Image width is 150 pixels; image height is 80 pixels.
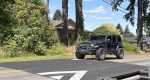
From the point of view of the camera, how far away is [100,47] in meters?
27.3

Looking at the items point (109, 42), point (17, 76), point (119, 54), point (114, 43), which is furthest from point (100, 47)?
point (17, 76)

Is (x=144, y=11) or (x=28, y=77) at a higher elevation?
(x=144, y=11)

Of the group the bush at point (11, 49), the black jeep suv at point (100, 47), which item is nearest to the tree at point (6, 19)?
the bush at point (11, 49)

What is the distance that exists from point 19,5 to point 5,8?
52.0 inches

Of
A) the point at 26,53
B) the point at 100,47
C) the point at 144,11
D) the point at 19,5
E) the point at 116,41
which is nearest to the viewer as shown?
the point at 100,47

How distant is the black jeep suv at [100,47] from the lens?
88.8ft

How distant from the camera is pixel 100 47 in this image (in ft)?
89.7

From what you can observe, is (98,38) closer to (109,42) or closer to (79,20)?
(109,42)

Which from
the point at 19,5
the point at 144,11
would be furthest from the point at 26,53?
the point at 144,11

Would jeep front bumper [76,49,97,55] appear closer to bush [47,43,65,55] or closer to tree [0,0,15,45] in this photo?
bush [47,43,65,55]

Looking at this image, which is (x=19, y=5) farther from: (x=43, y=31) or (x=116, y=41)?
(x=116, y=41)

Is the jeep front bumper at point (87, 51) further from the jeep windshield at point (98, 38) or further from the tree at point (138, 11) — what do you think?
the tree at point (138, 11)

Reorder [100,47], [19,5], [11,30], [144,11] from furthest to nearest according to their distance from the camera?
[144,11], [19,5], [11,30], [100,47]

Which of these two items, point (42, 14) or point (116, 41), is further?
point (42, 14)
